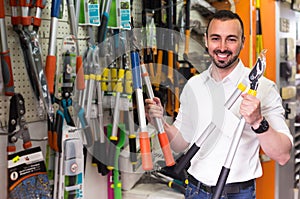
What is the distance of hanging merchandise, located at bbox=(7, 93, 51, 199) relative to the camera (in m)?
1.09

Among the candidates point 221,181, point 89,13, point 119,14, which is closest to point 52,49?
point 89,13

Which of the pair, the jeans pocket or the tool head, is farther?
the jeans pocket

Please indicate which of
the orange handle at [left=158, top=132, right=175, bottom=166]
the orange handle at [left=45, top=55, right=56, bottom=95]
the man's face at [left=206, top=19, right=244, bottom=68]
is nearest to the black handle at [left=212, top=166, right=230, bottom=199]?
the orange handle at [left=158, top=132, right=175, bottom=166]

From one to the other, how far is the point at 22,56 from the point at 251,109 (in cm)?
72

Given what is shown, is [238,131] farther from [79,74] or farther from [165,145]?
[79,74]

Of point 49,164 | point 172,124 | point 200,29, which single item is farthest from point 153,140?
point 200,29

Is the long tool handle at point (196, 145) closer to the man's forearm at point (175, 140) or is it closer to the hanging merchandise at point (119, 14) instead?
the man's forearm at point (175, 140)

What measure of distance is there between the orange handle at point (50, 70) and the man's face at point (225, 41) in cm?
51

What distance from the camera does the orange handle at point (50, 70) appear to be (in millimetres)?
1136

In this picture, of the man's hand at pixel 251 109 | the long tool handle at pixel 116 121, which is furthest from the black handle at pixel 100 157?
the man's hand at pixel 251 109

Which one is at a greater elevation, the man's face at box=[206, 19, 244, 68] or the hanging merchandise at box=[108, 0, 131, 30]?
the hanging merchandise at box=[108, 0, 131, 30]

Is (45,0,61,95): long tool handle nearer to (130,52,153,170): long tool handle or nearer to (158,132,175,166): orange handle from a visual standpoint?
(130,52,153,170): long tool handle

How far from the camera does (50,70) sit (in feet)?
3.75

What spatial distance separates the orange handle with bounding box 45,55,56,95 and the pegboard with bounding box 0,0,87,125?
0.20ft
